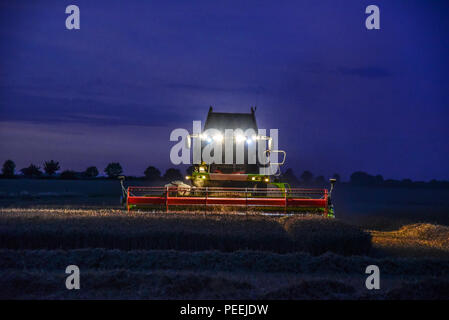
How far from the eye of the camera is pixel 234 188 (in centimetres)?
1302

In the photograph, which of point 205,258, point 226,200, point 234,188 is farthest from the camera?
point 234,188

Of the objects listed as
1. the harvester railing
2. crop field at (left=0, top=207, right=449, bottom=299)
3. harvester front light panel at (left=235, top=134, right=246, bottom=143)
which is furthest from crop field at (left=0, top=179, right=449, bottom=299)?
harvester front light panel at (left=235, top=134, right=246, bottom=143)

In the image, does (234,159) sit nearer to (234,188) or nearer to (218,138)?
(218,138)

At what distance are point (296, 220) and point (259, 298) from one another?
4.83 meters

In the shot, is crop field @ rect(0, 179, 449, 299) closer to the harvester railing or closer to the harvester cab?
the harvester railing

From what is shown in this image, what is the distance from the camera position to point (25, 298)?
6770 mm

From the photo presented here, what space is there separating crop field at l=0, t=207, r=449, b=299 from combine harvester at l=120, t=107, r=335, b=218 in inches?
30.9

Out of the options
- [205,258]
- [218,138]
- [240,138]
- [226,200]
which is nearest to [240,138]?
[240,138]

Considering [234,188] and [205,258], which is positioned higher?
[234,188]

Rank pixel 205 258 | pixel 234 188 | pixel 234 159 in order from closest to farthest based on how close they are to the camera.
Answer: pixel 205 258, pixel 234 188, pixel 234 159

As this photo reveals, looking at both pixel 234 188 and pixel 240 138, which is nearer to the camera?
pixel 234 188

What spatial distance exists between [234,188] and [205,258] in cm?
394

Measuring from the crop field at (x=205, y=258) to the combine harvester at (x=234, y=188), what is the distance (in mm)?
784
